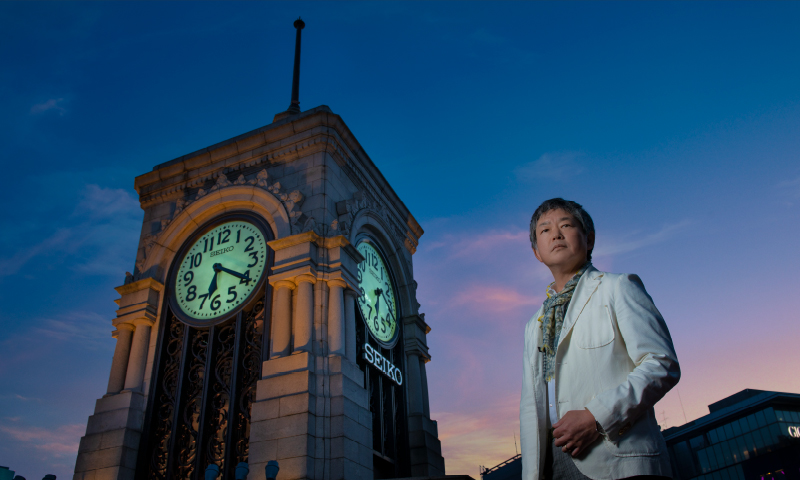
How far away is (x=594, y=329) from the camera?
11.7ft

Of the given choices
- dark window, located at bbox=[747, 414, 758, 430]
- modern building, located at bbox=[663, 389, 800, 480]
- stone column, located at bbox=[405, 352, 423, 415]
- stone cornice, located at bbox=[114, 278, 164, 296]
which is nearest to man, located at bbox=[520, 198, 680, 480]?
stone cornice, located at bbox=[114, 278, 164, 296]

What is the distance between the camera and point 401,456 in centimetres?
1675

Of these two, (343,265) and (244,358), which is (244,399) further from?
(343,265)

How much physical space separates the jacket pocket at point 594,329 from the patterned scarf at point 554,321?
213 millimetres

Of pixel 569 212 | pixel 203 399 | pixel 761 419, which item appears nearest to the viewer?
pixel 569 212

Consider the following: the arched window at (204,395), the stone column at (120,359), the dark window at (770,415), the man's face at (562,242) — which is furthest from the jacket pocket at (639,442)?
the dark window at (770,415)

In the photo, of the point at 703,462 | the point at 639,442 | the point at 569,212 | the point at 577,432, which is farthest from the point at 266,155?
the point at 703,462

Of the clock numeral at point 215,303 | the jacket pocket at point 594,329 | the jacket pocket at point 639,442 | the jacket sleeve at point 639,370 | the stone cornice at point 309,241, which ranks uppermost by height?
the stone cornice at point 309,241

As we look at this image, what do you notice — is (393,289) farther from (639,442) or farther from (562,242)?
(639,442)

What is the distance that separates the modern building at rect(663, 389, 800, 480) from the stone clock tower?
159 feet

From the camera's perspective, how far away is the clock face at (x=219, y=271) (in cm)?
1545

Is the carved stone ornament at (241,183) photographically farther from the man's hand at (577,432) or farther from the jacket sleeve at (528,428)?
the man's hand at (577,432)

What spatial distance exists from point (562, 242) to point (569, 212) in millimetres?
228

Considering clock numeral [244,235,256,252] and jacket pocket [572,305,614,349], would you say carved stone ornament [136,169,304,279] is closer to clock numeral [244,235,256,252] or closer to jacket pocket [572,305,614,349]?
clock numeral [244,235,256,252]
